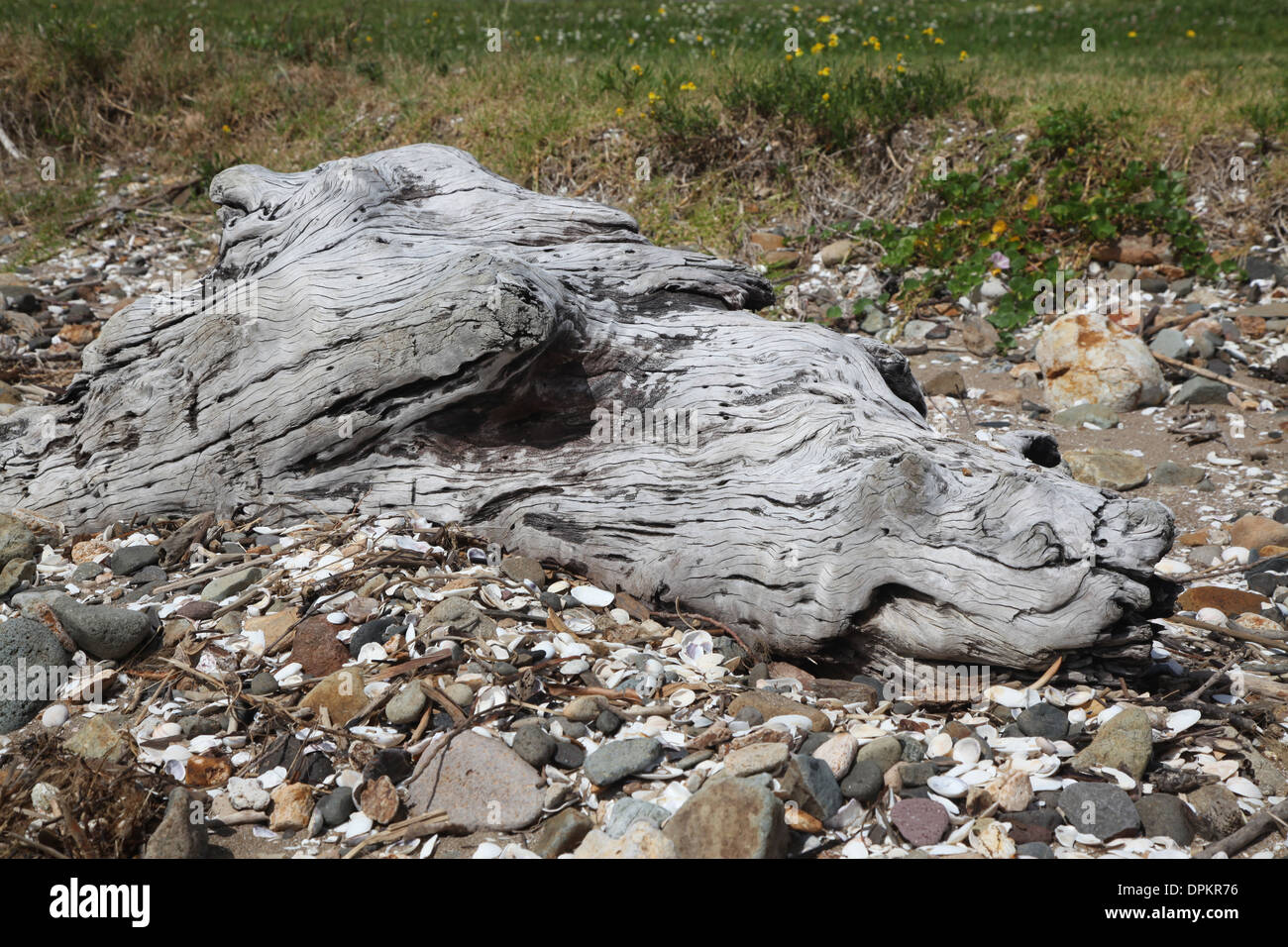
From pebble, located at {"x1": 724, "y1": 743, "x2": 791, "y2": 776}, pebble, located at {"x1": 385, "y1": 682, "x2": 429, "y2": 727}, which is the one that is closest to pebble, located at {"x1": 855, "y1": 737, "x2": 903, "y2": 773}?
pebble, located at {"x1": 724, "y1": 743, "x2": 791, "y2": 776}

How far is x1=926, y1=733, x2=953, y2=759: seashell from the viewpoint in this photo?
124 inches

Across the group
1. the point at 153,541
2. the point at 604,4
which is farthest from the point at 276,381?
the point at 604,4

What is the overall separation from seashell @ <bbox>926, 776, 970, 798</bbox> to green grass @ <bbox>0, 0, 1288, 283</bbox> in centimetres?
606

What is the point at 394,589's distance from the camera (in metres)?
3.91

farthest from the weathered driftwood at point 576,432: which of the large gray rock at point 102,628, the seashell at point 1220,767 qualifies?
the large gray rock at point 102,628

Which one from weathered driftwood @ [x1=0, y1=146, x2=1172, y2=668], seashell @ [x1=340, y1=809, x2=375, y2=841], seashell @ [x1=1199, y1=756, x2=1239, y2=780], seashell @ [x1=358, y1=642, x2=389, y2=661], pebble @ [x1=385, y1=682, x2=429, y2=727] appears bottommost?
seashell @ [x1=340, y1=809, x2=375, y2=841]

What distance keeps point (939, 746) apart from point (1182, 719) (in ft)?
2.86

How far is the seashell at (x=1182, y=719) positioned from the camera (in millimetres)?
3289

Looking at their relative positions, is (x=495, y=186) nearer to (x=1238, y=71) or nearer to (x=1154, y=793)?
(x=1154, y=793)

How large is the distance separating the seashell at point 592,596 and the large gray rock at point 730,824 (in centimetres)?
132

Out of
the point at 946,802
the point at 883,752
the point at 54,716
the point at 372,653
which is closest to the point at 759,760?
the point at 883,752

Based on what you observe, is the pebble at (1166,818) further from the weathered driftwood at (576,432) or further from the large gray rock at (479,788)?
the large gray rock at (479,788)

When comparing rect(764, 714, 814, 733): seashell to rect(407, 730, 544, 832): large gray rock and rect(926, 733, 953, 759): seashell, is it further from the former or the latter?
rect(407, 730, 544, 832): large gray rock

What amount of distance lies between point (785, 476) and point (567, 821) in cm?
163
